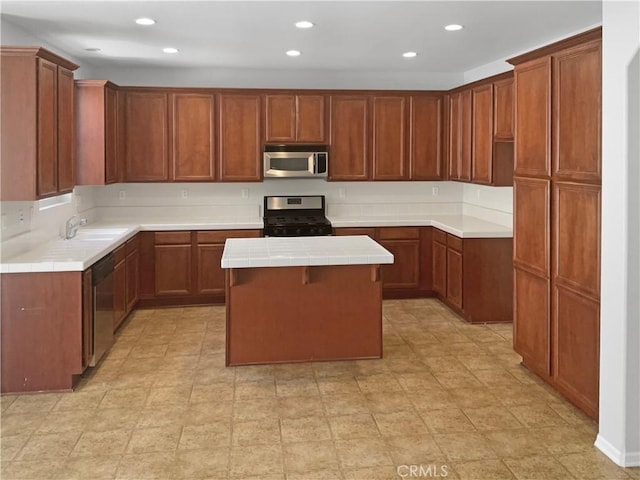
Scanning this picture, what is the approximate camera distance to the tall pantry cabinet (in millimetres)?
3557

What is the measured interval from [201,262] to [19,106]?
9.33ft

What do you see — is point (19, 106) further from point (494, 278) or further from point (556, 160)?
point (494, 278)

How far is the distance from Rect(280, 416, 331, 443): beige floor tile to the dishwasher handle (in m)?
1.75

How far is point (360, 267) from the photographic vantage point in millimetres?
4719

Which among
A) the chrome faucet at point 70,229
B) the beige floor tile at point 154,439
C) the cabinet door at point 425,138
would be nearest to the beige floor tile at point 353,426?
the beige floor tile at point 154,439

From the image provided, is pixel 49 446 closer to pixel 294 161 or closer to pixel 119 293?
pixel 119 293

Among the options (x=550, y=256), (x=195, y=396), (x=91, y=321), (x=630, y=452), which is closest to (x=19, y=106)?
(x=91, y=321)

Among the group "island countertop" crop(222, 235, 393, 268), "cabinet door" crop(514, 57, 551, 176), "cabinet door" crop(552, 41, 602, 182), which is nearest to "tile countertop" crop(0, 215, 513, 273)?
"island countertop" crop(222, 235, 393, 268)

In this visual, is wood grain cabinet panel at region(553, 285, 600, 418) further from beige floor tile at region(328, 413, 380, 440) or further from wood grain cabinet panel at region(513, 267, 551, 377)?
beige floor tile at region(328, 413, 380, 440)

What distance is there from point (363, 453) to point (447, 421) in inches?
26.4

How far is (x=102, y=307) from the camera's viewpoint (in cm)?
469

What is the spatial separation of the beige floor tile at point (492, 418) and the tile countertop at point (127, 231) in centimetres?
235

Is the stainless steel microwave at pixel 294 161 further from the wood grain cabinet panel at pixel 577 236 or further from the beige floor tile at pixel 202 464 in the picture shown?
the beige floor tile at pixel 202 464

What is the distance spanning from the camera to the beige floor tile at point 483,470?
3049 millimetres
